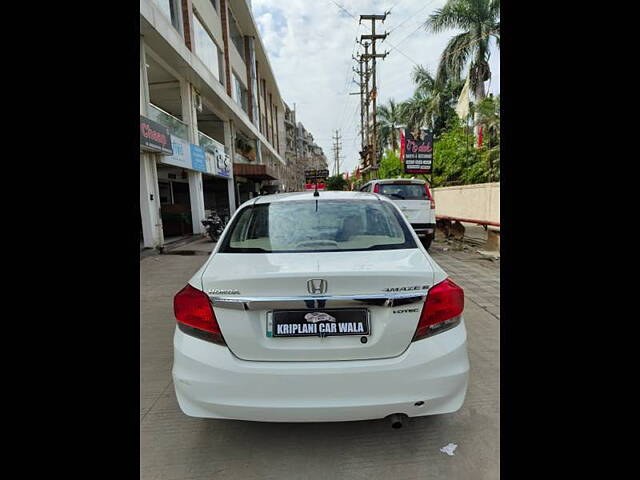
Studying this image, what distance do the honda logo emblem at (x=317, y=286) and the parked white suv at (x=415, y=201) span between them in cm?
710

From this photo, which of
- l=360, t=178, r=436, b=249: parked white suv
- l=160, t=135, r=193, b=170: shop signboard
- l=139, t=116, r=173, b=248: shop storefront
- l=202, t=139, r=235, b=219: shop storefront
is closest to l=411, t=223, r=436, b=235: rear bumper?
l=360, t=178, r=436, b=249: parked white suv

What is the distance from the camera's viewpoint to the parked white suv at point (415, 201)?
8570 mm

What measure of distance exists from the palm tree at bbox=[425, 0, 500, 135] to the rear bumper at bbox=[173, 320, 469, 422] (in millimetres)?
24138

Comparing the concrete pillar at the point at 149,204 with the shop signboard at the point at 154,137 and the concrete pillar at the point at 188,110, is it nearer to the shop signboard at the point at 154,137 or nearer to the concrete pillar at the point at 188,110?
the shop signboard at the point at 154,137

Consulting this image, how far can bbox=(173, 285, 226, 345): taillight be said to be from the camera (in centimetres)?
181

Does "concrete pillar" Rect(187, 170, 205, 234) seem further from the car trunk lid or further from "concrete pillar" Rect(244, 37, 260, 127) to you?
"concrete pillar" Rect(244, 37, 260, 127)

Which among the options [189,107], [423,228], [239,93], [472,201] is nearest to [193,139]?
[189,107]

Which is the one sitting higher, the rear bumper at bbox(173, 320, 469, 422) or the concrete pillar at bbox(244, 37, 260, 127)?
the concrete pillar at bbox(244, 37, 260, 127)

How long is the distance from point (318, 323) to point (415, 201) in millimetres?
7317

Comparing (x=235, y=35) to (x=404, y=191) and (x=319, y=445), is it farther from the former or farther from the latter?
(x=319, y=445)

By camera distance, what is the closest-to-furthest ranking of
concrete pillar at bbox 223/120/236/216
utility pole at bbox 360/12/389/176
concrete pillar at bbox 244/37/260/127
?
concrete pillar at bbox 223/120/236/216, utility pole at bbox 360/12/389/176, concrete pillar at bbox 244/37/260/127

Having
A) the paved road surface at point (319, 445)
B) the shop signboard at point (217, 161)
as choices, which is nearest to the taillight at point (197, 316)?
the paved road surface at point (319, 445)

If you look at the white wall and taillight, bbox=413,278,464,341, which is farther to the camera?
the white wall
